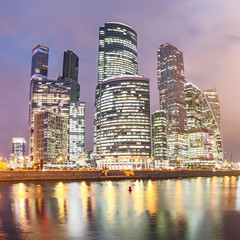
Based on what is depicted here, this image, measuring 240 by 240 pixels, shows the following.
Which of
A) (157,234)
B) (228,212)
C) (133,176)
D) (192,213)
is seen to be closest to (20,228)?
(157,234)

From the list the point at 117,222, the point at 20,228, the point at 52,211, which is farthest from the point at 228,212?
the point at 20,228

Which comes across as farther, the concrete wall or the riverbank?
the riverbank

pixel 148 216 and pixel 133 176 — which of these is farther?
pixel 133 176

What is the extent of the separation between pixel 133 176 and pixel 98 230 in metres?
143

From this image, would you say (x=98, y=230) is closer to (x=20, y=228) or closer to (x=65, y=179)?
(x=20, y=228)

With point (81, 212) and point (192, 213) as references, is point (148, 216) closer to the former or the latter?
point (192, 213)

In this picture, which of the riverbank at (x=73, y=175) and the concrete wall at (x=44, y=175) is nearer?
the concrete wall at (x=44, y=175)

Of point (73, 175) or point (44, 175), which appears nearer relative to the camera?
point (44, 175)

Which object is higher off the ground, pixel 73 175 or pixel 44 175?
pixel 44 175

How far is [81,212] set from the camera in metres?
39.7

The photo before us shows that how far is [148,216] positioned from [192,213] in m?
7.17

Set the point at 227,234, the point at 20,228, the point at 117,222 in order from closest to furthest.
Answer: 1. the point at 227,234
2. the point at 20,228
3. the point at 117,222

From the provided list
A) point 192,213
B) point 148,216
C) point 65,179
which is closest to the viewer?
point 148,216

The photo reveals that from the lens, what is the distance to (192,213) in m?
39.4
